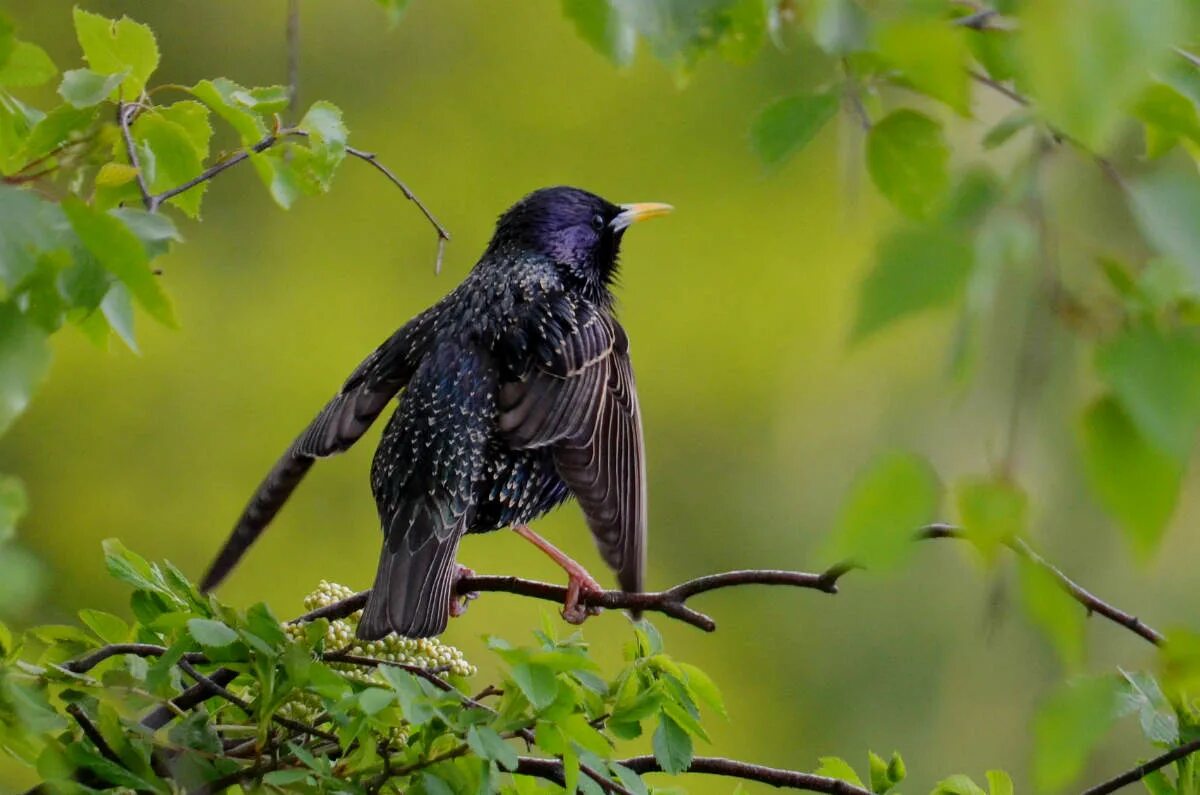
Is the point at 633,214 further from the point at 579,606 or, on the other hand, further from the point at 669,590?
the point at 669,590

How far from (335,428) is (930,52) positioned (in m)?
2.06

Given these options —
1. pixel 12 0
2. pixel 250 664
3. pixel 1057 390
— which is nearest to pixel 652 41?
pixel 1057 390

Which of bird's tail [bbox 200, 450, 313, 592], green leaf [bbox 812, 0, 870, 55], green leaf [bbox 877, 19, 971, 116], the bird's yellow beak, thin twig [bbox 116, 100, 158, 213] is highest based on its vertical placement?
the bird's yellow beak

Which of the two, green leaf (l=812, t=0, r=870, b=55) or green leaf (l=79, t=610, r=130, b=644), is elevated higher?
green leaf (l=812, t=0, r=870, b=55)

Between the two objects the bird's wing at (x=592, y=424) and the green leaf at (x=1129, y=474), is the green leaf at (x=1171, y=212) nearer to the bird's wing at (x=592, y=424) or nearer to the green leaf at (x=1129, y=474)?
the green leaf at (x=1129, y=474)

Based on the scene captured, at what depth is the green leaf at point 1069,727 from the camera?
0.98 m

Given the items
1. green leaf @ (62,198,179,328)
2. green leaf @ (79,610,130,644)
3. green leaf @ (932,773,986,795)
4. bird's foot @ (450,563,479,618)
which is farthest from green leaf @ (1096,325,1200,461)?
bird's foot @ (450,563,479,618)

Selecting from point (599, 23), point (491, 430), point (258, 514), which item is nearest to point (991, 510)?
point (599, 23)

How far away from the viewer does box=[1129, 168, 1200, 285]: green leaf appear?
0.83 metres

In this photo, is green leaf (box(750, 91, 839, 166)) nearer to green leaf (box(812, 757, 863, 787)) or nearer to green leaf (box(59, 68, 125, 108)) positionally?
green leaf (box(59, 68, 125, 108))

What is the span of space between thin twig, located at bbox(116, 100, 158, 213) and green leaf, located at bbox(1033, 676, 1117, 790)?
1058 millimetres

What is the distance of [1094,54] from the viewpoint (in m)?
0.80

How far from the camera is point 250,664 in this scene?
1701 mm

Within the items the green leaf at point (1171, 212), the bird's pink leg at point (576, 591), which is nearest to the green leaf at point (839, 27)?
the green leaf at point (1171, 212)
